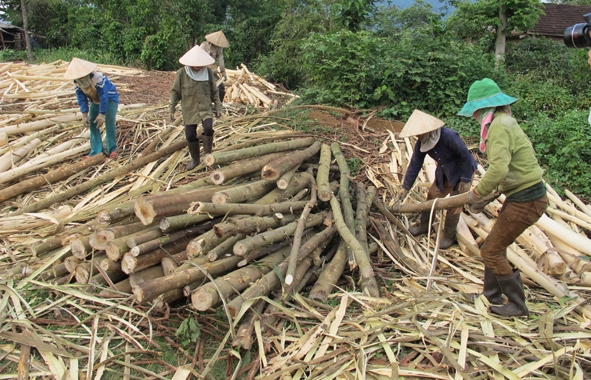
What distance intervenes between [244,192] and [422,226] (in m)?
2.09

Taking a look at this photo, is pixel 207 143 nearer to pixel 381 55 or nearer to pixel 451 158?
pixel 451 158

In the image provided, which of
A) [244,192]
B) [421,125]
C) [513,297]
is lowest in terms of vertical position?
[513,297]

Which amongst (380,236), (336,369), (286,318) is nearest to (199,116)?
(380,236)

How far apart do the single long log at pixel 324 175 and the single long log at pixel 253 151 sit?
298 mm

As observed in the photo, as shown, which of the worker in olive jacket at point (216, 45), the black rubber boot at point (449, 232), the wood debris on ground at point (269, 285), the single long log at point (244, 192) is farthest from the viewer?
the worker in olive jacket at point (216, 45)

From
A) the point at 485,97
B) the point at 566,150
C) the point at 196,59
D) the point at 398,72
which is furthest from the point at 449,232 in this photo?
the point at 398,72

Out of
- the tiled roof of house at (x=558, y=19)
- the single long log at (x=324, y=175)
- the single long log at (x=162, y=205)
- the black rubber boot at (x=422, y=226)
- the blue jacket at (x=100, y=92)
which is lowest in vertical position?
the black rubber boot at (x=422, y=226)

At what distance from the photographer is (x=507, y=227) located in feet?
10.9

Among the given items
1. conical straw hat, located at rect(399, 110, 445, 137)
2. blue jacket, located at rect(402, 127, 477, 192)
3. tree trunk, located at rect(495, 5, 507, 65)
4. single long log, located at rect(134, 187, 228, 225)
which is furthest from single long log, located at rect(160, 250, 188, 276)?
tree trunk, located at rect(495, 5, 507, 65)

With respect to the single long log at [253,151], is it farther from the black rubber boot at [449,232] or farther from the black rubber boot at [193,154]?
the black rubber boot at [449,232]

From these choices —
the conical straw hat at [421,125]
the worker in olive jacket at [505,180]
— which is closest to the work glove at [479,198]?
the worker in olive jacket at [505,180]

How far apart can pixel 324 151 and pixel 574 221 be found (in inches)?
118

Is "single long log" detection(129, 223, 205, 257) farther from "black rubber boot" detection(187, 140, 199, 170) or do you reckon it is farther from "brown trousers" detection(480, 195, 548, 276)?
"brown trousers" detection(480, 195, 548, 276)

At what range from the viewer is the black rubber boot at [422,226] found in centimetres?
479
